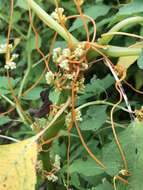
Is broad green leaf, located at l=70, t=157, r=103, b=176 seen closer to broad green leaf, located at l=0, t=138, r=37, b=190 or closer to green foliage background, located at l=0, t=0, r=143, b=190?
→ green foliage background, located at l=0, t=0, r=143, b=190

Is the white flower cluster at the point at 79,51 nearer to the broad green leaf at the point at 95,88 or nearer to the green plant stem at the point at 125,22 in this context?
the green plant stem at the point at 125,22

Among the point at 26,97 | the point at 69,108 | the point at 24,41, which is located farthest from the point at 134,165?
the point at 24,41

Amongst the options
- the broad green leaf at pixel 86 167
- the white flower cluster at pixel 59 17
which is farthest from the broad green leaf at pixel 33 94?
the white flower cluster at pixel 59 17

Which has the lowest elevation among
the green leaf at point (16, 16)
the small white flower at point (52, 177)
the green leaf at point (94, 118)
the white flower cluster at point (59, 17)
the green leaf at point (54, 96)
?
the small white flower at point (52, 177)

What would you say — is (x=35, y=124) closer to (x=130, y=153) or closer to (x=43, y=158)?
(x=43, y=158)

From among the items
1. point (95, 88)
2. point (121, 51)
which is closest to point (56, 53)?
point (121, 51)

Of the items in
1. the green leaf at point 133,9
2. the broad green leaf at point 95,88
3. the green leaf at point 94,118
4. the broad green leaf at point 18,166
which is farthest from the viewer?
the broad green leaf at point 95,88
